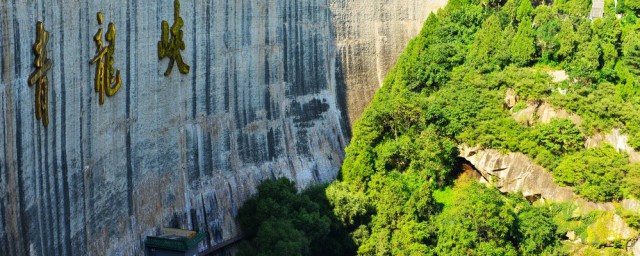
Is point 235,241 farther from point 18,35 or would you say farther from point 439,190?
point 18,35

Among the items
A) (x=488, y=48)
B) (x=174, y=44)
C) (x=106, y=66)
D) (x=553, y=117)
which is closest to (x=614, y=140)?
(x=553, y=117)

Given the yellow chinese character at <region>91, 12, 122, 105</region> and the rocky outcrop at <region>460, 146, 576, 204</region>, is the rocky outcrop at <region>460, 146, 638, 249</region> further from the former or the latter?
the yellow chinese character at <region>91, 12, 122, 105</region>

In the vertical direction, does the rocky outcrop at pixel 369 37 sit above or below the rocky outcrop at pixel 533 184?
above

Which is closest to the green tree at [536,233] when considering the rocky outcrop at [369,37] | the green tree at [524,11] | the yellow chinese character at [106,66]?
the rocky outcrop at [369,37]

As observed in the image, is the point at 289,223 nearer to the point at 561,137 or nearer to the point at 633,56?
the point at 561,137

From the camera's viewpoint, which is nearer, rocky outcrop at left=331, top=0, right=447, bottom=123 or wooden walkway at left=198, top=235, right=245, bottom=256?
wooden walkway at left=198, top=235, right=245, bottom=256

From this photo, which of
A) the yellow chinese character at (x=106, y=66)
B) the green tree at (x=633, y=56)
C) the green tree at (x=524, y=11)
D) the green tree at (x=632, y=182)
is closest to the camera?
the yellow chinese character at (x=106, y=66)

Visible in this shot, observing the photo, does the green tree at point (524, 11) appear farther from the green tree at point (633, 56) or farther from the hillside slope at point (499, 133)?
the green tree at point (633, 56)

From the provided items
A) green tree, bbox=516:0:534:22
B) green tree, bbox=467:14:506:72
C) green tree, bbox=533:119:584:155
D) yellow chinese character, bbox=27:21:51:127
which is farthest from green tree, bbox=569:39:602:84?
yellow chinese character, bbox=27:21:51:127
